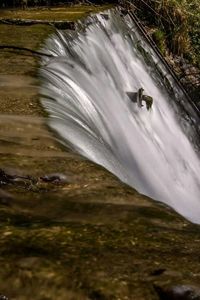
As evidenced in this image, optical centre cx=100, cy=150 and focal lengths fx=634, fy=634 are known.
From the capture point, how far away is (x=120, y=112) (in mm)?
6875

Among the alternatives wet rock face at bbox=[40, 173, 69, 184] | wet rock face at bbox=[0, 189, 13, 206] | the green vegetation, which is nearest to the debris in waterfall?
the green vegetation

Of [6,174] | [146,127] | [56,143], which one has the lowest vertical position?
[6,174]

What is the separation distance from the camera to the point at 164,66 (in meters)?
9.55

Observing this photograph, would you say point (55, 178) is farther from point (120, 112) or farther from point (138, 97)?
point (138, 97)

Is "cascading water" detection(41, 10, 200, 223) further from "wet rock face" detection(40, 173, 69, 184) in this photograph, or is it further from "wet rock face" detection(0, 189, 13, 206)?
"wet rock face" detection(0, 189, 13, 206)

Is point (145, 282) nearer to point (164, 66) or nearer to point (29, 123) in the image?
point (29, 123)

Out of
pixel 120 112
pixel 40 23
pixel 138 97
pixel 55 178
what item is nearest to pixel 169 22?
pixel 138 97

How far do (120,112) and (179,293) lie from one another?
5351 millimetres

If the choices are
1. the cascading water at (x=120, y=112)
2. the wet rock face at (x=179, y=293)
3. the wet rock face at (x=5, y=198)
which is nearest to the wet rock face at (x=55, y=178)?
the wet rock face at (x=5, y=198)

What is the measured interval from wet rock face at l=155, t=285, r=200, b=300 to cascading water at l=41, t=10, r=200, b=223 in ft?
5.90

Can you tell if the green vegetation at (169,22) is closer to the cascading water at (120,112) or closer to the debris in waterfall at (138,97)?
the cascading water at (120,112)

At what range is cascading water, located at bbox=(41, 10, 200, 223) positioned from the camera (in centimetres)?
437

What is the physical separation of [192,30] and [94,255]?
10.5m

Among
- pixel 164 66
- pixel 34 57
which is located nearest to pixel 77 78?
pixel 34 57
